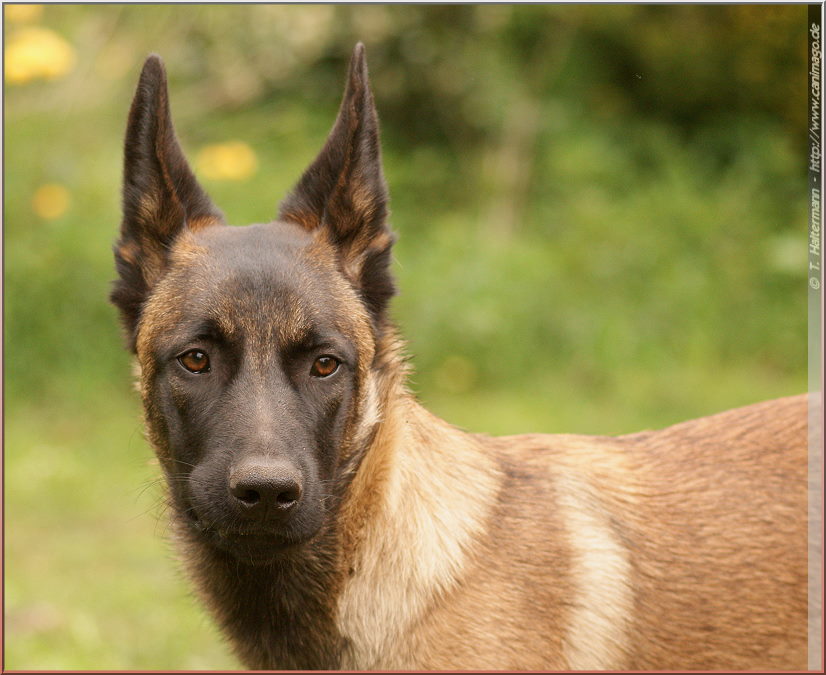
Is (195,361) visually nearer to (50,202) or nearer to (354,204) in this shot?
(354,204)

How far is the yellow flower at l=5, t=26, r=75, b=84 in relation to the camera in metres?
8.01

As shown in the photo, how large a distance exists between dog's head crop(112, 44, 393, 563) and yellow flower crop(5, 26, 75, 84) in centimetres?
513

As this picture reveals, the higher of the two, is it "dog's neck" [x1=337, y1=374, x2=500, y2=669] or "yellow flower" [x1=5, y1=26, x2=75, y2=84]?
"yellow flower" [x1=5, y1=26, x2=75, y2=84]

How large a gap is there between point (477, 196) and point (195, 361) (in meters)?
7.67

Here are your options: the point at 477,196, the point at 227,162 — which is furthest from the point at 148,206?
the point at 477,196

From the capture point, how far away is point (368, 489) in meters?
3.42

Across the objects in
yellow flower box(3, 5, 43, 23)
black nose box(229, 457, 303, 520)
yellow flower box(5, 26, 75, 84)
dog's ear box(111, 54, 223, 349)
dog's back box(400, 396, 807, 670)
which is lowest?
Answer: dog's back box(400, 396, 807, 670)

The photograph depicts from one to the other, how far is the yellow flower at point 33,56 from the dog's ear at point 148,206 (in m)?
5.04

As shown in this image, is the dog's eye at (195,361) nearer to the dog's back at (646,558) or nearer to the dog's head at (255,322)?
the dog's head at (255,322)

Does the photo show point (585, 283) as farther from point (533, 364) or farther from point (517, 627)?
point (517, 627)

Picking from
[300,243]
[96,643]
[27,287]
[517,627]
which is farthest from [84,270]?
[517,627]

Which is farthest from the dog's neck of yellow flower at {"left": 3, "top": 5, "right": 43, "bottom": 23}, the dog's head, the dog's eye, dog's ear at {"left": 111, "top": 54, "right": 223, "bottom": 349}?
yellow flower at {"left": 3, "top": 5, "right": 43, "bottom": 23}

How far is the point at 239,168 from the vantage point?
351 inches

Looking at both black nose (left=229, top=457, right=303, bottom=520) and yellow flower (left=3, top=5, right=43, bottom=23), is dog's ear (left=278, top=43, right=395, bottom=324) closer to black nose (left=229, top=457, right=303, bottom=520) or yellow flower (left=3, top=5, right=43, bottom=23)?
black nose (left=229, top=457, right=303, bottom=520)
